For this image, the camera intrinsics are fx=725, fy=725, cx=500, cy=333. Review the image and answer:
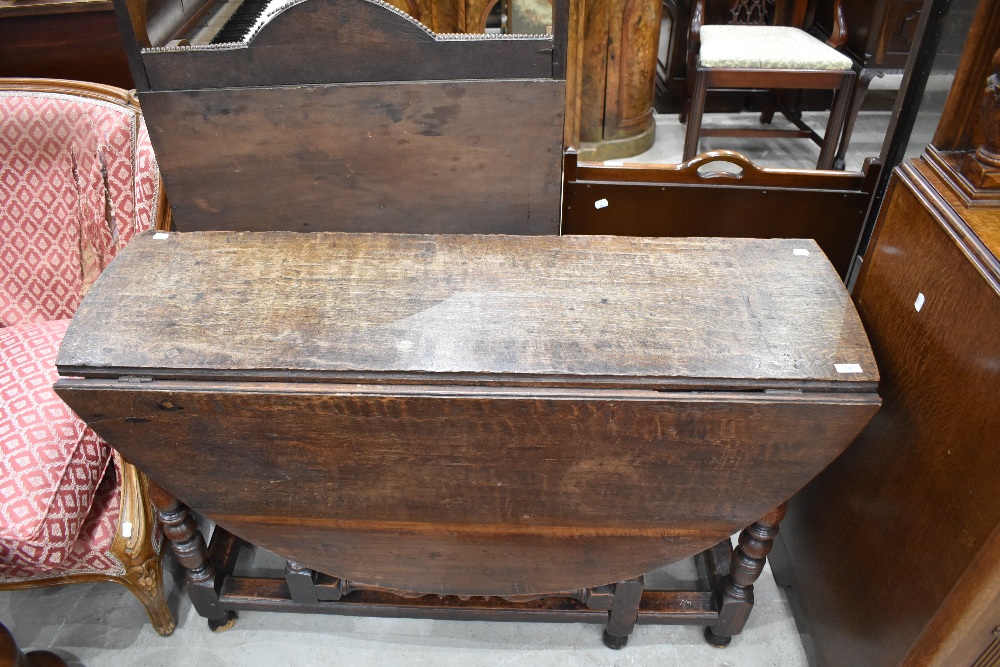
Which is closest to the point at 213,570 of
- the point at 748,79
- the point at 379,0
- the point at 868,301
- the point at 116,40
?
the point at 379,0

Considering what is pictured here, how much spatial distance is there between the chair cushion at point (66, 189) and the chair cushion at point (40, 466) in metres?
0.25

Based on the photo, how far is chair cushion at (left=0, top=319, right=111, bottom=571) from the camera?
1.33 metres

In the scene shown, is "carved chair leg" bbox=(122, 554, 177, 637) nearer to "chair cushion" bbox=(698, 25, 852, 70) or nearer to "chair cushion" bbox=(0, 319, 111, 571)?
"chair cushion" bbox=(0, 319, 111, 571)

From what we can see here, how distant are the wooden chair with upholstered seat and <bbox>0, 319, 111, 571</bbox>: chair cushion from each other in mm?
2383

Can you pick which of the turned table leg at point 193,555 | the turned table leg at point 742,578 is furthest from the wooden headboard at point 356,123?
the turned table leg at point 742,578

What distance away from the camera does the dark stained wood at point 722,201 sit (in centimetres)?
186

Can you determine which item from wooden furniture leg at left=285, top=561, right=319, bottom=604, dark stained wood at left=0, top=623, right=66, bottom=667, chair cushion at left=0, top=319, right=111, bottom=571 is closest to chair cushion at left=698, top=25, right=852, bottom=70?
wooden furniture leg at left=285, top=561, right=319, bottom=604

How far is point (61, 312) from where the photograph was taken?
5.64 ft

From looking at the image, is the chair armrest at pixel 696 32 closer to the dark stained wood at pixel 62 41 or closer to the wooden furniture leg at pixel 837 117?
the wooden furniture leg at pixel 837 117

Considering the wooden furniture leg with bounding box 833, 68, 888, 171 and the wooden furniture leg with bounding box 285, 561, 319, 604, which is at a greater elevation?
the wooden furniture leg with bounding box 833, 68, 888, 171

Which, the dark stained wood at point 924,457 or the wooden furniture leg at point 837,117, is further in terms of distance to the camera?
the wooden furniture leg at point 837,117

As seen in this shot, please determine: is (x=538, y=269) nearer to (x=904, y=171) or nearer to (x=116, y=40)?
(x=904, y=171)

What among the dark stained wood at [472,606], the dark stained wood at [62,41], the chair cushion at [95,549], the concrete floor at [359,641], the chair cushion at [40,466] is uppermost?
the dark stained wood at [62,41]

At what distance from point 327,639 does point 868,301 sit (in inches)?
51.3
